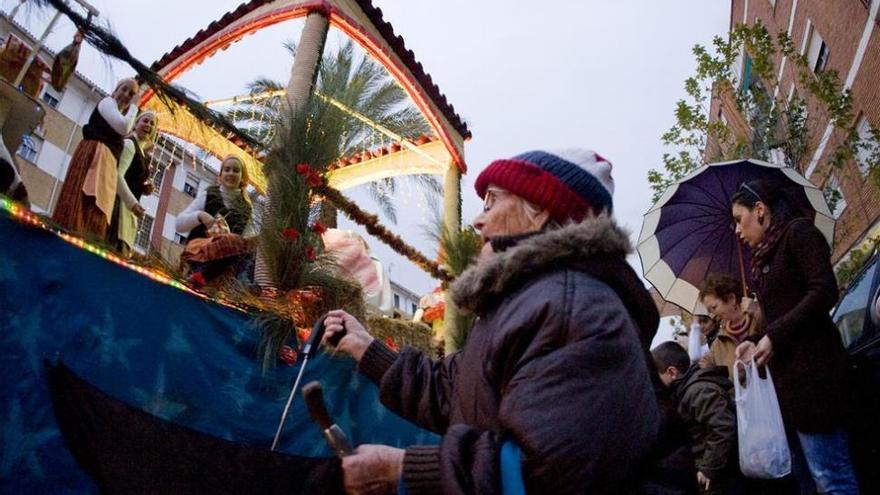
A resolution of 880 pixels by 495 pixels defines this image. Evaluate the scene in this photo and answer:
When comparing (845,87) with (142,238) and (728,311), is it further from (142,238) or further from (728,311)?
(142,238)

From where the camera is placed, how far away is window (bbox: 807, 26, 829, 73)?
16.0m

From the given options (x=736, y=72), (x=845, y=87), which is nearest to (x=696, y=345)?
(x=845, y=87)

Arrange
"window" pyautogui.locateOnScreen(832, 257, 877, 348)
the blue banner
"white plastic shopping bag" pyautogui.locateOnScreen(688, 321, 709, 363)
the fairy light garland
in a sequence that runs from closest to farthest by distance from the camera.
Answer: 1. the blue banner
2. the fairy light garland
3. "window" pyautogui.locateOnScreen(832, 257, 877, 348)
4. "white plastic shopping bag" pyautogui.locateOnScreen(688, 321, 709, 363)

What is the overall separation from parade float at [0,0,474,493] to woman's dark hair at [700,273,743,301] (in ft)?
7.50

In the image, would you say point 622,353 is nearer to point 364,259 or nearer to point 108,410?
point 108,410

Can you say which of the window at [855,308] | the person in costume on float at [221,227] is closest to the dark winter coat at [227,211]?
the person in costume on float at [221,227]

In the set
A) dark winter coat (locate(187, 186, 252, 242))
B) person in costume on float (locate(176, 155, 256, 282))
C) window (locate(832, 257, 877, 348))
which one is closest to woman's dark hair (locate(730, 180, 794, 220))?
window (locate(832, 257, 877, 348))

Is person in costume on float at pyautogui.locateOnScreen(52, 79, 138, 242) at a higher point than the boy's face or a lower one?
higher

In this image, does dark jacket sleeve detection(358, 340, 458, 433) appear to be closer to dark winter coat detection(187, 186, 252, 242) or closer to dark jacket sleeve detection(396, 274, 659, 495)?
dark jacket sleeve detection(396, 274, 659, 495)

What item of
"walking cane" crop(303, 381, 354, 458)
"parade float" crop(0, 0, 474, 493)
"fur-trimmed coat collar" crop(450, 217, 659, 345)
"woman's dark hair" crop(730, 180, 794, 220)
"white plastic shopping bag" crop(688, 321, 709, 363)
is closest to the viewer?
"walking cane" crop(303, 381, 354, 458)

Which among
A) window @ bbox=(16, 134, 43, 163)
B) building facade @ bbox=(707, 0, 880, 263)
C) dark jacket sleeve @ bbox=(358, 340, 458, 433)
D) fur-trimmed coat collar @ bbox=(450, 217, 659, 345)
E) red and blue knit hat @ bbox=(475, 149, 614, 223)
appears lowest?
dark jacket sleeve @ bbox=(358, 340, 458, 433)

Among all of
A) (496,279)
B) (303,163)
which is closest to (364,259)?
(303,163)

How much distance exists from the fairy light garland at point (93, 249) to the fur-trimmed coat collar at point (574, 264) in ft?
5.93

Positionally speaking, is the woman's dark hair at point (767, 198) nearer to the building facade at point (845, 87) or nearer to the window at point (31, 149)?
the building facade at point (845, 87)
